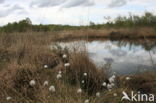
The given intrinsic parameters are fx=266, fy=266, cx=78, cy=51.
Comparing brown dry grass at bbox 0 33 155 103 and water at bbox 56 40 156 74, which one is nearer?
brown dry grass at bbox 0 33 155 103

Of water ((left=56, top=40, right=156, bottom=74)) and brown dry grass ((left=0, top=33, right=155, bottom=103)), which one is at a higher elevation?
brown dry grass ((left=0, top=33, right=155, bottom=103))

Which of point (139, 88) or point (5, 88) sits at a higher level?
point (5, 88)

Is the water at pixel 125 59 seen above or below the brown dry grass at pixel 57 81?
below

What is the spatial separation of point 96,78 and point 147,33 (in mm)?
14938

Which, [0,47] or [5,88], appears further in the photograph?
[0,47]

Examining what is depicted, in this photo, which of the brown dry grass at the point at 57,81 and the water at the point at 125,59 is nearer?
the brown dry grass at the point at 57,81

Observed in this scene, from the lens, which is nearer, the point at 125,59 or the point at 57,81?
the point at 57,81

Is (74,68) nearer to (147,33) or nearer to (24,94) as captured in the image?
(24,94)

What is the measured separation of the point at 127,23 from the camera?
76.6ft

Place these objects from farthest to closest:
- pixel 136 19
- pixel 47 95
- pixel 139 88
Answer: pixel 136 19 < pixel 139 88 < pixel 47 95

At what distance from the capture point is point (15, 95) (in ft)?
12.6

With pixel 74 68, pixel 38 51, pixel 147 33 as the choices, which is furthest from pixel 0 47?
pixel 147 33

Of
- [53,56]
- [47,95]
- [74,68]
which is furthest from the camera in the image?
[53,56]

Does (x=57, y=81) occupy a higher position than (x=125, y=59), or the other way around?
(x=57, y=81)
